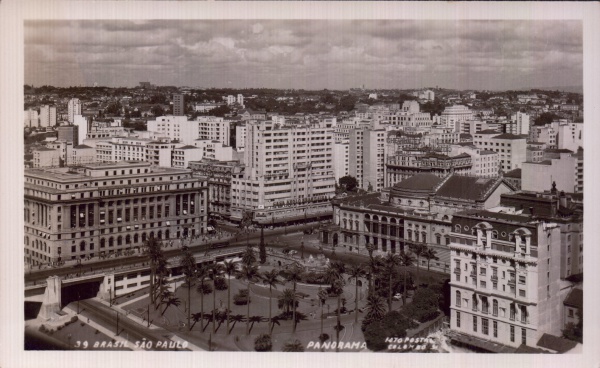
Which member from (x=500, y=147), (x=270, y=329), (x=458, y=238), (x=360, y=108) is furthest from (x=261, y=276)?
(x=500, y=147)

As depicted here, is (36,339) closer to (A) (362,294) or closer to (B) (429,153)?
(A) (362,294)

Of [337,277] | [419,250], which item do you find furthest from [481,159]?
[337,277]

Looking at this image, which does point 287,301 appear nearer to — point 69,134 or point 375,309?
point 375,309

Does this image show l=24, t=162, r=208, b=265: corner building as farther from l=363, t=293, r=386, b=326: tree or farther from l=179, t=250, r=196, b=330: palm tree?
l=363, t=293, r=386, b=326: tree

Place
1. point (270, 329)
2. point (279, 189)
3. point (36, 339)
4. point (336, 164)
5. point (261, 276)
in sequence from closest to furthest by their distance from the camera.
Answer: point (36, 339) < point (270, 329) < point (261, 276) < point (279, 189) < point (336, 164)

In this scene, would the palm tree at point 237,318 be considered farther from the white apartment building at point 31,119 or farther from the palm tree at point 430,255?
the white apartment building at point 31,119
